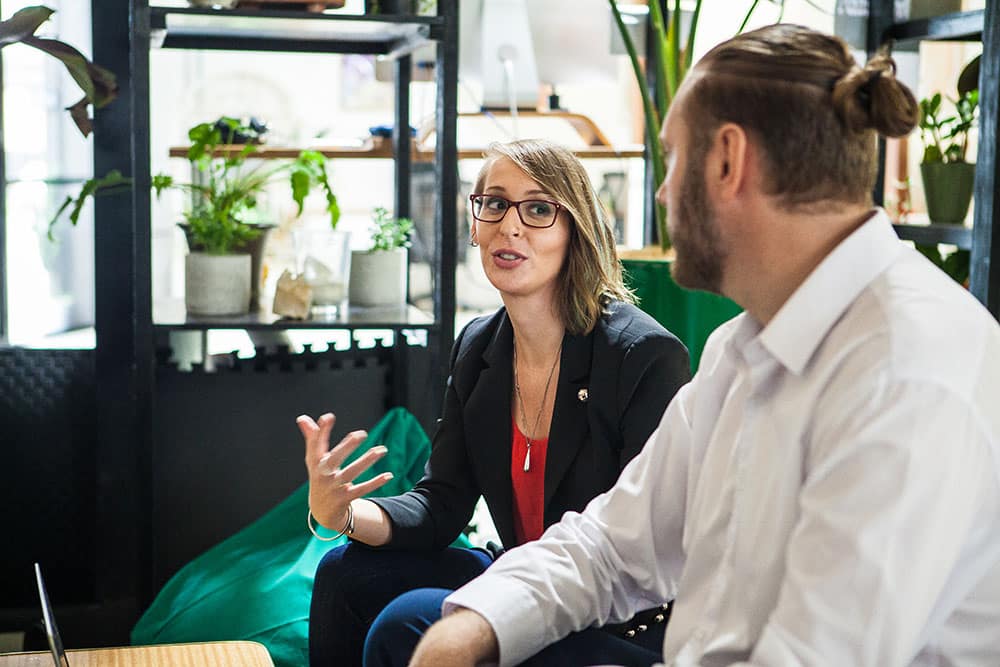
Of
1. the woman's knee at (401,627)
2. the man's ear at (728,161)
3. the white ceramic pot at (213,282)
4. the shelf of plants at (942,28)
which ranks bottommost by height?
the woman's knee at (401,627)

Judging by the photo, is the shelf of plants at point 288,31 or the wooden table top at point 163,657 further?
the shelf of plants at point 288,31

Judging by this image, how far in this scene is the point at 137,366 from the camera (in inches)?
101

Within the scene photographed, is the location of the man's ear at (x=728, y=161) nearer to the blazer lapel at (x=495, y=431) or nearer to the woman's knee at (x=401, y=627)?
the woman's knee at (x=401, y=627)

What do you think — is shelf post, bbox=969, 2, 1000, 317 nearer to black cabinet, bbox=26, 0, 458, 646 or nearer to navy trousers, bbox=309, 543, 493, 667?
black cabinet, bbox=26, 0, 458, 646

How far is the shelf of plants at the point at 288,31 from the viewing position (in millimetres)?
2465

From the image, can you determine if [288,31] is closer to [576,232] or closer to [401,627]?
[576,232]

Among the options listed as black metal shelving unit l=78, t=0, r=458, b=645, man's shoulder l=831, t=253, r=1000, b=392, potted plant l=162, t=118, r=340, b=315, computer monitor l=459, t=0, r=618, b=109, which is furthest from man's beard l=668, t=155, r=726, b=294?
computer monitor l=459, t=0, r=618, b=109

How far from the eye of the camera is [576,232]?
1.96m

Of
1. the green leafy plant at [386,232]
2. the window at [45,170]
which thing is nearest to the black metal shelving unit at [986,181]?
the green leafy plant at [386,232]

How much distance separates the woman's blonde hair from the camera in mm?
1917

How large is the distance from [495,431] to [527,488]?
0.11 meters

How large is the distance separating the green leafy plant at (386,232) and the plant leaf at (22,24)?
976mm

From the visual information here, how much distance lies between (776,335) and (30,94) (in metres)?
4.48

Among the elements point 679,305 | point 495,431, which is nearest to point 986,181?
point 679,305
